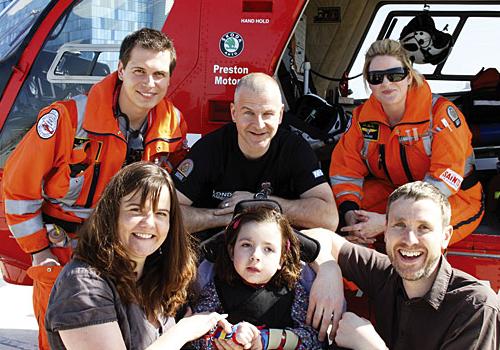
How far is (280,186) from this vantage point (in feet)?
9.20

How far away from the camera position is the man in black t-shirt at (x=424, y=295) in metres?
1.95

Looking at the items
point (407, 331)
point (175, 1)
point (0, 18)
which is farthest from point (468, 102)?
point (0, 18)

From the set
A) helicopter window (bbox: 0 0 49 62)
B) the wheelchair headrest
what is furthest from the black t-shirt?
helicopter window (bbox: 0 0 49 62)

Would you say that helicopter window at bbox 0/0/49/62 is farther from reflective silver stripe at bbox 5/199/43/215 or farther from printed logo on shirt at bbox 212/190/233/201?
printed logo on shirt at bbox 212/190/233/201

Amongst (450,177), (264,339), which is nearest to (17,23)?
(264,339)

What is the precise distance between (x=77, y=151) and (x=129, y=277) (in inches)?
37.4

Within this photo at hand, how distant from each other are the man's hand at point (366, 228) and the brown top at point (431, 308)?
1.42 ft

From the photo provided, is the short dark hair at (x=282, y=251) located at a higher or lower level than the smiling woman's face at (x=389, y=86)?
lower

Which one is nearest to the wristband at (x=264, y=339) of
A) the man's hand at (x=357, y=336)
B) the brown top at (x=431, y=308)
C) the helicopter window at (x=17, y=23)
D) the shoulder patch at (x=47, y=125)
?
the man's hand at (x=357, y=336)

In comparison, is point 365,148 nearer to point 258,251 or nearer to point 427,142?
point 427,142

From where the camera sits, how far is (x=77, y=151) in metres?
2.60

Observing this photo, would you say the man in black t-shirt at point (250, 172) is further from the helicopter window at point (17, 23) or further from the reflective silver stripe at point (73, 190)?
the helicopter window at point (17, 23)

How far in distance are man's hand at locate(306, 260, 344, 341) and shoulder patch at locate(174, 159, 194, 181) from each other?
884 millimetres

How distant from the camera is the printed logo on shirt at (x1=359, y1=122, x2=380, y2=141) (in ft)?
9.93
